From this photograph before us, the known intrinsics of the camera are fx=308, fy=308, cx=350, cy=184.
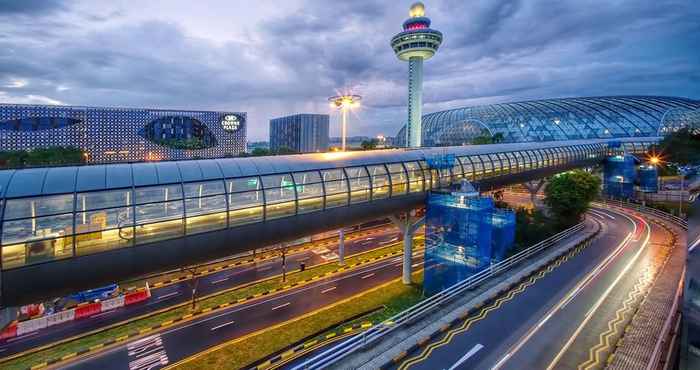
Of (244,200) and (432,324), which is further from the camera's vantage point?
(244,200)

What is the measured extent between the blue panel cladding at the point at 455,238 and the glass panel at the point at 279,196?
518 inches

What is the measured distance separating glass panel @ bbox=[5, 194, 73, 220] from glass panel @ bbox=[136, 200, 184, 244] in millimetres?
2269

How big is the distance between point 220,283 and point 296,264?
779 centimetres

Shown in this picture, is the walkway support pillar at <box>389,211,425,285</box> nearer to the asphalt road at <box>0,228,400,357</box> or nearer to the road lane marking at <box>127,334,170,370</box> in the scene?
the asphalt road at <box>0,228,400,357</box>

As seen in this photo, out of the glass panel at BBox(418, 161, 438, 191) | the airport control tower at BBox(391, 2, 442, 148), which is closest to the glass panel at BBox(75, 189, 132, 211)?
the glass panel at BBox(418, 161, 438, 191)

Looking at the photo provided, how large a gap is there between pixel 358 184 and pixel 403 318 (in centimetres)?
953

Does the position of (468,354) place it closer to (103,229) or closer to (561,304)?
(561,304)

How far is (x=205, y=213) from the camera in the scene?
1459 centimetres

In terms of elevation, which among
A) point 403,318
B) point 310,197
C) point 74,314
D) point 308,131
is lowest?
point 74,314

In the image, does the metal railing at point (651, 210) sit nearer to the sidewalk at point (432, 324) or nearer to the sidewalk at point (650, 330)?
the sidewalk at point (650, 330)

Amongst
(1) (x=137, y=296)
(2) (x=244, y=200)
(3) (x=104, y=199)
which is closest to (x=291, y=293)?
(1) (x=137, y=296)

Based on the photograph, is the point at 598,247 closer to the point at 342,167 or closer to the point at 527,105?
the point at 342,167

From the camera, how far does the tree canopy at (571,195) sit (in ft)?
112

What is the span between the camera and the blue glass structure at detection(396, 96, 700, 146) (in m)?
99.2
